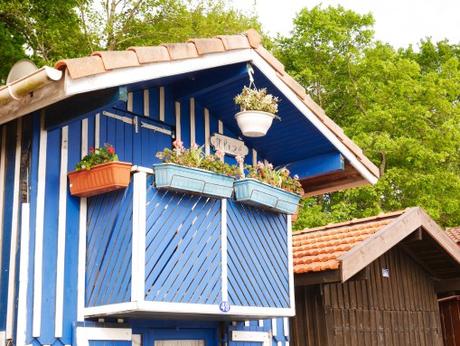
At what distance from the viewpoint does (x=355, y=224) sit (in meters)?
10.6

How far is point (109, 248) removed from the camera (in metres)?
6.81

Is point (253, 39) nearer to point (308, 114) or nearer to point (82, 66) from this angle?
point (308, 114)

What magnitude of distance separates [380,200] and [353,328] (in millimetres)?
13539

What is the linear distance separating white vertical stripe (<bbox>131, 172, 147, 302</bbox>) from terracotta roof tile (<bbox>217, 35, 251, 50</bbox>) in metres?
1.91

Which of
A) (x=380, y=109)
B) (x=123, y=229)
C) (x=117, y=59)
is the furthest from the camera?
(x=380, y=109)

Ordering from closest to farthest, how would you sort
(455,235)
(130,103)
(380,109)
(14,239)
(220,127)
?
(14,239), (130,103), (220,127), (455,235), (380,109)

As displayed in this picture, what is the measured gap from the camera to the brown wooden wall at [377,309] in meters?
9.28

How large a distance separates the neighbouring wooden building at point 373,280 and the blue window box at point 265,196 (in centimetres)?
93

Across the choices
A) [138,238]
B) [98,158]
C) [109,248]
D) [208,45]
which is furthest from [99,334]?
[208,45]

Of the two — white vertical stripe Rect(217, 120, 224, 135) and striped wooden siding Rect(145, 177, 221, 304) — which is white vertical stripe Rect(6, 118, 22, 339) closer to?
striped wooden siding Rect(145, 177, 221, 304)

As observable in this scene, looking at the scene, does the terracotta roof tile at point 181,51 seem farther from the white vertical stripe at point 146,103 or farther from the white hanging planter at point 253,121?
the white vertical stripe at point 146,103

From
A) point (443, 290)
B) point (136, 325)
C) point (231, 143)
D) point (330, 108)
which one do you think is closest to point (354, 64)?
point (330, 108)

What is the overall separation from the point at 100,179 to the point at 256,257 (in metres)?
2.00

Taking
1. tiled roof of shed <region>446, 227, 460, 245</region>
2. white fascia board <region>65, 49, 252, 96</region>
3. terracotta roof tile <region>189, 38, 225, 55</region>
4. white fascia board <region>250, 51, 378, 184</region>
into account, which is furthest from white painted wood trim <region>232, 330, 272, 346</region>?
tiled roof of shed <region>446, 227, 460, 245</region>
